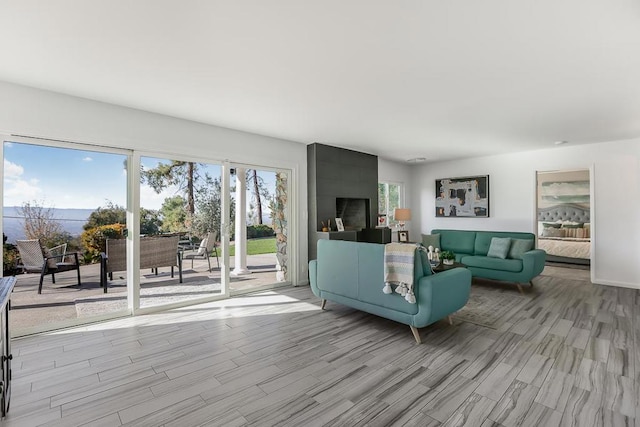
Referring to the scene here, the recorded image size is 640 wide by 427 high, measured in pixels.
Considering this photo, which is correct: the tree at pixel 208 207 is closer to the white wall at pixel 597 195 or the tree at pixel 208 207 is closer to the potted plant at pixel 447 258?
the potted plant at pixel 447 258

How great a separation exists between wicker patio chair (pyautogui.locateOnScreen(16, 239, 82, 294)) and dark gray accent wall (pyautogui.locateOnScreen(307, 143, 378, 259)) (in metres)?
3.33

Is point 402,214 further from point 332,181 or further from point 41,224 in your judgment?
point 41,224

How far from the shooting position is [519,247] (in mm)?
4891

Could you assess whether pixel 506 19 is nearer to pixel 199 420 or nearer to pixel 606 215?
pixel 199 420

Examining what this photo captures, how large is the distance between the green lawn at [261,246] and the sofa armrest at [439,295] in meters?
2.91

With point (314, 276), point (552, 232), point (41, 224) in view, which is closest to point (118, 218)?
point (41, 224)

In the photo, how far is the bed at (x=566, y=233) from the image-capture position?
6609 millimetres

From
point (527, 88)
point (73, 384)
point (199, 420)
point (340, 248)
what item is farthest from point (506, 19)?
point (73, 384)

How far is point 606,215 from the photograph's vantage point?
5168 millimetres

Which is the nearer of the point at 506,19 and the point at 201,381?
the point at 506,19

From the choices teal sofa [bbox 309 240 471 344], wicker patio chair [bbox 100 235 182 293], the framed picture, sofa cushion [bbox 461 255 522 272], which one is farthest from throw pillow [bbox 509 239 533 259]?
wicker patio chair [bbox 100 235 182 293]

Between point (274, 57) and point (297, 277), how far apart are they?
3.64m

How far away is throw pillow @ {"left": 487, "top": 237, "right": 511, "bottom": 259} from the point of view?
4961mm

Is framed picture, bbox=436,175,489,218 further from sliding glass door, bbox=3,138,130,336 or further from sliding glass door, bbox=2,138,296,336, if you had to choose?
sliding glass door, bbox=3,138,130,336
